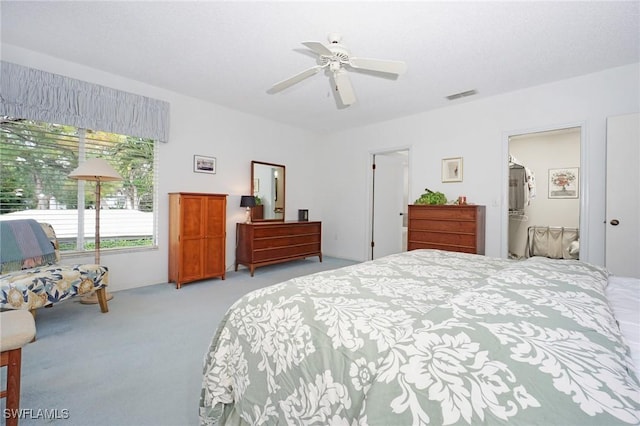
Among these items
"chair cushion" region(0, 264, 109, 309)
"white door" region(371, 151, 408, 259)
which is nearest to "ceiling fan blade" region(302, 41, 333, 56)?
"chair cushion" region(0, 264, 109, 309)

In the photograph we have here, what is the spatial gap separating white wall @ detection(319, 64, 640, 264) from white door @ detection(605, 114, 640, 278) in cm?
19

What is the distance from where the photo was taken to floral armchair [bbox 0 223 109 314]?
2162 mm

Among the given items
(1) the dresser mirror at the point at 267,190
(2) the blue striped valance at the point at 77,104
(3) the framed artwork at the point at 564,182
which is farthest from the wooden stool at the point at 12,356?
(3) the framed artwork at the point at 564,182

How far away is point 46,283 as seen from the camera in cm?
231

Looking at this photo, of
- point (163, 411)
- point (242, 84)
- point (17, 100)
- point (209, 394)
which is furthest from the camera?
point (242, 84)

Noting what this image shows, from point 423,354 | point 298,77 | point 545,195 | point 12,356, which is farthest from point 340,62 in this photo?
point 545,195

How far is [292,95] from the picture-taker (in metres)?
3.98

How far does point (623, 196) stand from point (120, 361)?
479cm

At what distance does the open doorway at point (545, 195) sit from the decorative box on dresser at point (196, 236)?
187 inches

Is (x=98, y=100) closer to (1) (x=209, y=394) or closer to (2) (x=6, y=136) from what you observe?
(2) (x=6, y=136)

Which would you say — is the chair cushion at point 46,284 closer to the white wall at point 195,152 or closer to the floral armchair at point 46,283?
the floral armchair at point 46,283

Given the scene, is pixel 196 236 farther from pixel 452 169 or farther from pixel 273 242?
pixel 452 169

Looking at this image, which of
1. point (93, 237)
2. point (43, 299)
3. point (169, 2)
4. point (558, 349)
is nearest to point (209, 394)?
point (558, 349)

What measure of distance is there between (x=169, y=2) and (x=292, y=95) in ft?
6.39
